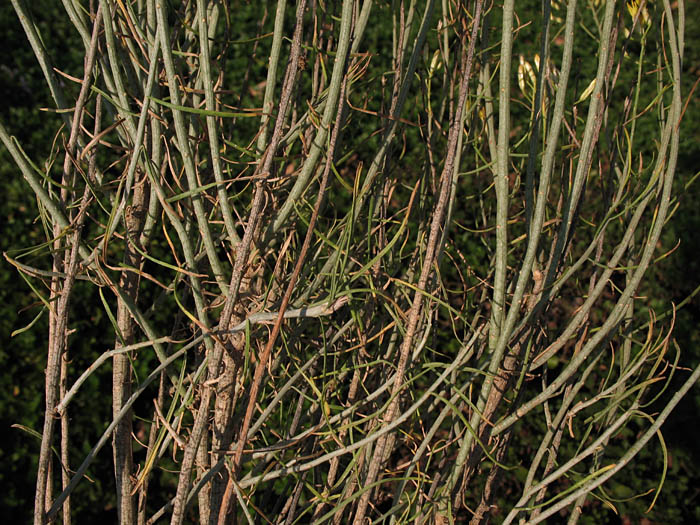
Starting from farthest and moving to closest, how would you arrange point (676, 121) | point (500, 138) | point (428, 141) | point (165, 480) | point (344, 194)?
point (344, 194) < point (165, 480) < point (428, 141) < point (676, 121) < point (500, 138)

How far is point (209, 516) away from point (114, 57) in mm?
886

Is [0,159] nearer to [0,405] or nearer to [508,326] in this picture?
[0,405]

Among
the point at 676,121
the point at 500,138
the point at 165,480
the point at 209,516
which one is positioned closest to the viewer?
the point at 500,138

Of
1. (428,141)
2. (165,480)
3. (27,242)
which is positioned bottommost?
(165,480)

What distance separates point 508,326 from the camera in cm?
108

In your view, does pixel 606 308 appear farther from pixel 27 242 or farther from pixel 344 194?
pixel 27 242

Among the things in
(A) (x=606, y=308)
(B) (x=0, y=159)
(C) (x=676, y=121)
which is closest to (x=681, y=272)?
(A) (x=606, y=308)

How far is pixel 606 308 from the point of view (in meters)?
3.16

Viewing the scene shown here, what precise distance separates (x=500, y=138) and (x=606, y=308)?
2.42 m

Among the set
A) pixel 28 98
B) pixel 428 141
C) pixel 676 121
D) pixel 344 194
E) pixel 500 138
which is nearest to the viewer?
pixel 500 138

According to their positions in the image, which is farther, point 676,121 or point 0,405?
point 0,405

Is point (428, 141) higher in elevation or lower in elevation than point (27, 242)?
higher

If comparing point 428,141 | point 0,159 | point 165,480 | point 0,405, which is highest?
point 428,141

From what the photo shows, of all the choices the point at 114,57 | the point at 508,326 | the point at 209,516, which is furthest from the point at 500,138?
the point at 209,516
